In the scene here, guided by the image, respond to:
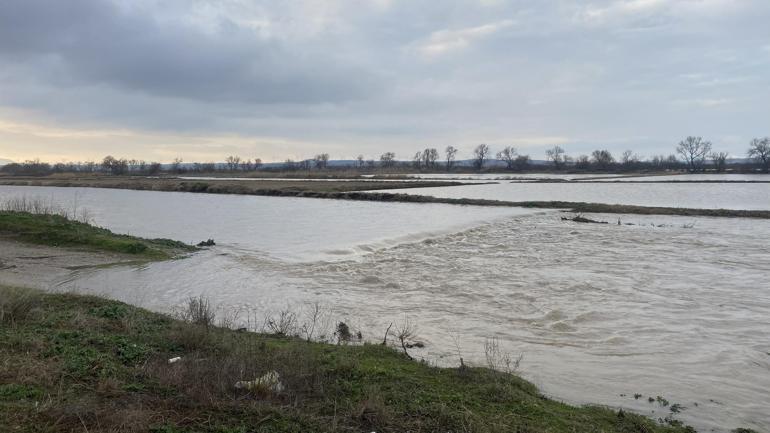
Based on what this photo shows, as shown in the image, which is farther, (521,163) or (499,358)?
(521,163)

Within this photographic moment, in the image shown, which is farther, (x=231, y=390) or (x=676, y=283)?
(x=676, y=283)

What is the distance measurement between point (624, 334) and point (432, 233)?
1858cm

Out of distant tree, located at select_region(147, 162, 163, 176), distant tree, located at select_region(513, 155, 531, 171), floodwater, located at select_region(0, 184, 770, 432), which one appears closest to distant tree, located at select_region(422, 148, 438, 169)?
distant tree, located at select_region(513, 155, 531, 171)

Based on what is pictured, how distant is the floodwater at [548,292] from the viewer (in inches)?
344

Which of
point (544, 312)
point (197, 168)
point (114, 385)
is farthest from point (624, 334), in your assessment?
point (197, 168)

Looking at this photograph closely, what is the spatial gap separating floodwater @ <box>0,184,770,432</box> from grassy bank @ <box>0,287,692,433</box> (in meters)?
1.75

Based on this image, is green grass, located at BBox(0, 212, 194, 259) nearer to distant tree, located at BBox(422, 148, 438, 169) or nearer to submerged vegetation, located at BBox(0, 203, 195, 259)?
submerged vegetation, located at BBox(0, 203, 195, 259)

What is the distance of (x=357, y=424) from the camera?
211 inches

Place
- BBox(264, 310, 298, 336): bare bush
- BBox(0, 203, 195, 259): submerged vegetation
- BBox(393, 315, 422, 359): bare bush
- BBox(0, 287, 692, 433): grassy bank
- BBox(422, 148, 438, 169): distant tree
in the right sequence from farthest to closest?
1. BBox(422, 148, 438, 169): distant tree
2. BBox(0, 203, 195, 259): submerged vegetation
3. BBox(264, 310, 298, 336): bare bush
4. BBox(393, 315, 422, 359): bare bush
5. BBox(0, 287, 692, 433): grassy bank

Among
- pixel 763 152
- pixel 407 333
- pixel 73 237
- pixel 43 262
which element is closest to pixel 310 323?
pixel 407 333

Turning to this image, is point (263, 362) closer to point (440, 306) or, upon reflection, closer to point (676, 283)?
point (440, 306)

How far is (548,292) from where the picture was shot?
15266 mm

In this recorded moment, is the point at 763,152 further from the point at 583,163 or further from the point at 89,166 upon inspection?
the point at 89,166

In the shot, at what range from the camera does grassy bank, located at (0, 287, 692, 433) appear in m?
5.09
